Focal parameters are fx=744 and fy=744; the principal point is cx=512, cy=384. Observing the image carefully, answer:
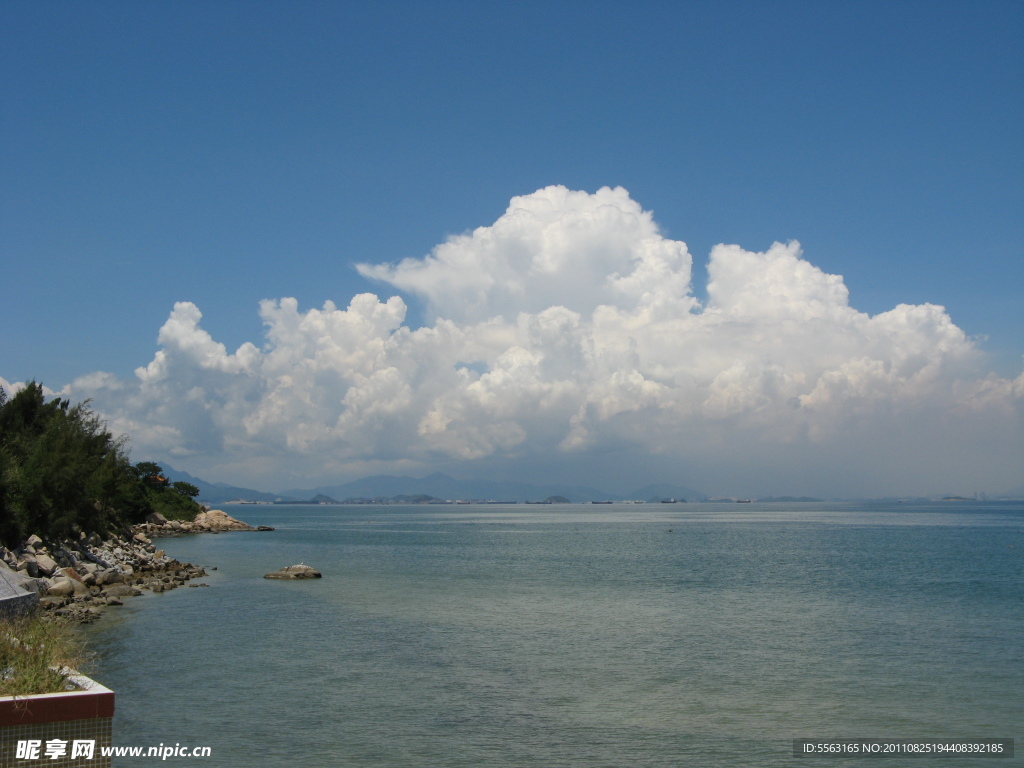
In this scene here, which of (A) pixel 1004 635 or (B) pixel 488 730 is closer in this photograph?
(B) pixel 488 730

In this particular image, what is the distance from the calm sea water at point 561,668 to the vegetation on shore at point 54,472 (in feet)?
34.7

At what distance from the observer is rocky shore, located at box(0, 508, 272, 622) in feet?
120

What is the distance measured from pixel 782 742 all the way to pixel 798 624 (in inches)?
697

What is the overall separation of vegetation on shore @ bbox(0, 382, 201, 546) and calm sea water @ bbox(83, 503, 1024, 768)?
34.7 ft

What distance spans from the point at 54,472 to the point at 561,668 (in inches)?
1622

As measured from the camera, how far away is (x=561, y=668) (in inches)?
1017

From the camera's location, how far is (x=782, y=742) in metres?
18.5

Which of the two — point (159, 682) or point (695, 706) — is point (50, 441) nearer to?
point (159, 682)

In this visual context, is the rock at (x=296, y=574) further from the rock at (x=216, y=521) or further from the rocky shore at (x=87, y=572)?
the rock at (x=216, y=521)

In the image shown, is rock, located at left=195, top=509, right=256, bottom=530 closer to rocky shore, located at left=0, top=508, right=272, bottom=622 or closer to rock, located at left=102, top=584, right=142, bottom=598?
rocky shore, located at left=0, top=508, right=272, bottom=622

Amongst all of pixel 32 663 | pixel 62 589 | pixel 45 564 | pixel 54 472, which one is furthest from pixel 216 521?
pixel 32 663

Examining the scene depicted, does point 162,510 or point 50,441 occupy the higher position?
point 50,441

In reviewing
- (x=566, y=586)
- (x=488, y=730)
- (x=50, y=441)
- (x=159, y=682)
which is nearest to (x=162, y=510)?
(x=50, y=441)

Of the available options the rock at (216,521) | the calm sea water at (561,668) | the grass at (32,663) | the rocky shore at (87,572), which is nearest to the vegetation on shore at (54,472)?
the rocky shore at (87,572)
